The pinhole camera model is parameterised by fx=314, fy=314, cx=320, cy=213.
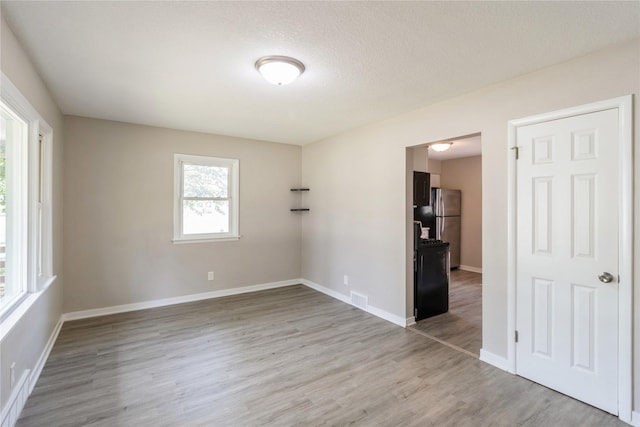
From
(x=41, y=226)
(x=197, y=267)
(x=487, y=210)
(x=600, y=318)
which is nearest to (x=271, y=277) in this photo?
(x=197, y=267)

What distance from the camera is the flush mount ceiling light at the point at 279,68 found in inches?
91.6

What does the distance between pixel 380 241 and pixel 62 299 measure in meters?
3.94

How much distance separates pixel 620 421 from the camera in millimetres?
2064

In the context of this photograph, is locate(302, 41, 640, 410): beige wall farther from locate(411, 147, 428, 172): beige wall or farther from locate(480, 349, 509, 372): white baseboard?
locate(411, 147, 428, 172): beige wall

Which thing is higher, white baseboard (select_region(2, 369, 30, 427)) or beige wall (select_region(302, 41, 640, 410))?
beige wall (select_region(302, 41, 640, 410))

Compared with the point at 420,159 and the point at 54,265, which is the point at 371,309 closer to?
the point at 420,159

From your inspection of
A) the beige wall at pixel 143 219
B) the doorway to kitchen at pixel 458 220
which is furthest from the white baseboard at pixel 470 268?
the beige wall at pixel 143 219

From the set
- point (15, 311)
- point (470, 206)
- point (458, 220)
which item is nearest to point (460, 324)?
point (458, 220)

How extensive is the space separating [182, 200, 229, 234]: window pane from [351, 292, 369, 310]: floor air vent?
2.23 meters

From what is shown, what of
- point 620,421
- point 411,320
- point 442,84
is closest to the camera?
point 620,421

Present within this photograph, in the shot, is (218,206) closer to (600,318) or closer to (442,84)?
(442,84)

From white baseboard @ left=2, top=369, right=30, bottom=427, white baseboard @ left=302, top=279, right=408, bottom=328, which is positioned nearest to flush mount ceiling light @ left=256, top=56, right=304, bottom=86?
white baseboard @ left=2, top=369, right=30, bottom=427

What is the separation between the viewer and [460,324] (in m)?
3.77

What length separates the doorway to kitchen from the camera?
405 centimetres
